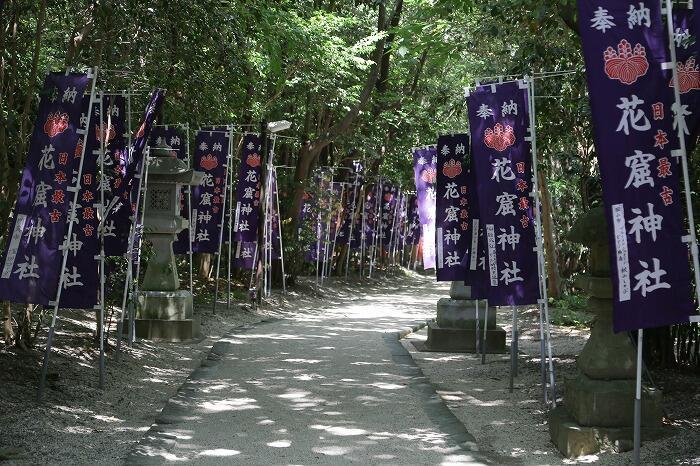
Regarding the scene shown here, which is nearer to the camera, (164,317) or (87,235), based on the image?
(87,235)

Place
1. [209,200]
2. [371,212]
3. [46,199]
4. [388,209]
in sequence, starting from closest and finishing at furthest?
[46,199] < [209,200] < [371,212] < [388,209]

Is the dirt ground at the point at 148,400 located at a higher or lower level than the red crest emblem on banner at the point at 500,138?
lower

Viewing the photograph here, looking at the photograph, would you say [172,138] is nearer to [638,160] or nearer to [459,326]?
[459,326]

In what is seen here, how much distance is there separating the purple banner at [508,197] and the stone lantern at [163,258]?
554 cm

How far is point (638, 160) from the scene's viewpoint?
5.26m

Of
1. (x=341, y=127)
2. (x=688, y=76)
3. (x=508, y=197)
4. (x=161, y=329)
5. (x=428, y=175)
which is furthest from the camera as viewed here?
(x=341, y=127)

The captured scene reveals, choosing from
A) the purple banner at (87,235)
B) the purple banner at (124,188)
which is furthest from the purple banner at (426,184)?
the purple banner at (87,235)

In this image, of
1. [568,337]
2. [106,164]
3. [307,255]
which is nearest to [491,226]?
[106,164]

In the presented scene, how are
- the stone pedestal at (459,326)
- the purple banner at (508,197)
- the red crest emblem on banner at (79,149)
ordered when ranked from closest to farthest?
1. the red crest emblem on banner at (79,149)
2. the purple banner at (508,197)
3. the stone pedestal at (459,326)

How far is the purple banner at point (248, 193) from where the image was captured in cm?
1752

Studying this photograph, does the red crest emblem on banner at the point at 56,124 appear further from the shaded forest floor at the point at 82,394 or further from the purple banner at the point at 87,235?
the shaded forest floor at the point at 82,394

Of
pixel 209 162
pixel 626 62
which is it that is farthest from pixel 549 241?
pixel 626 62

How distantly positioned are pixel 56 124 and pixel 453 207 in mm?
5782

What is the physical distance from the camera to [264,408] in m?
7.97
